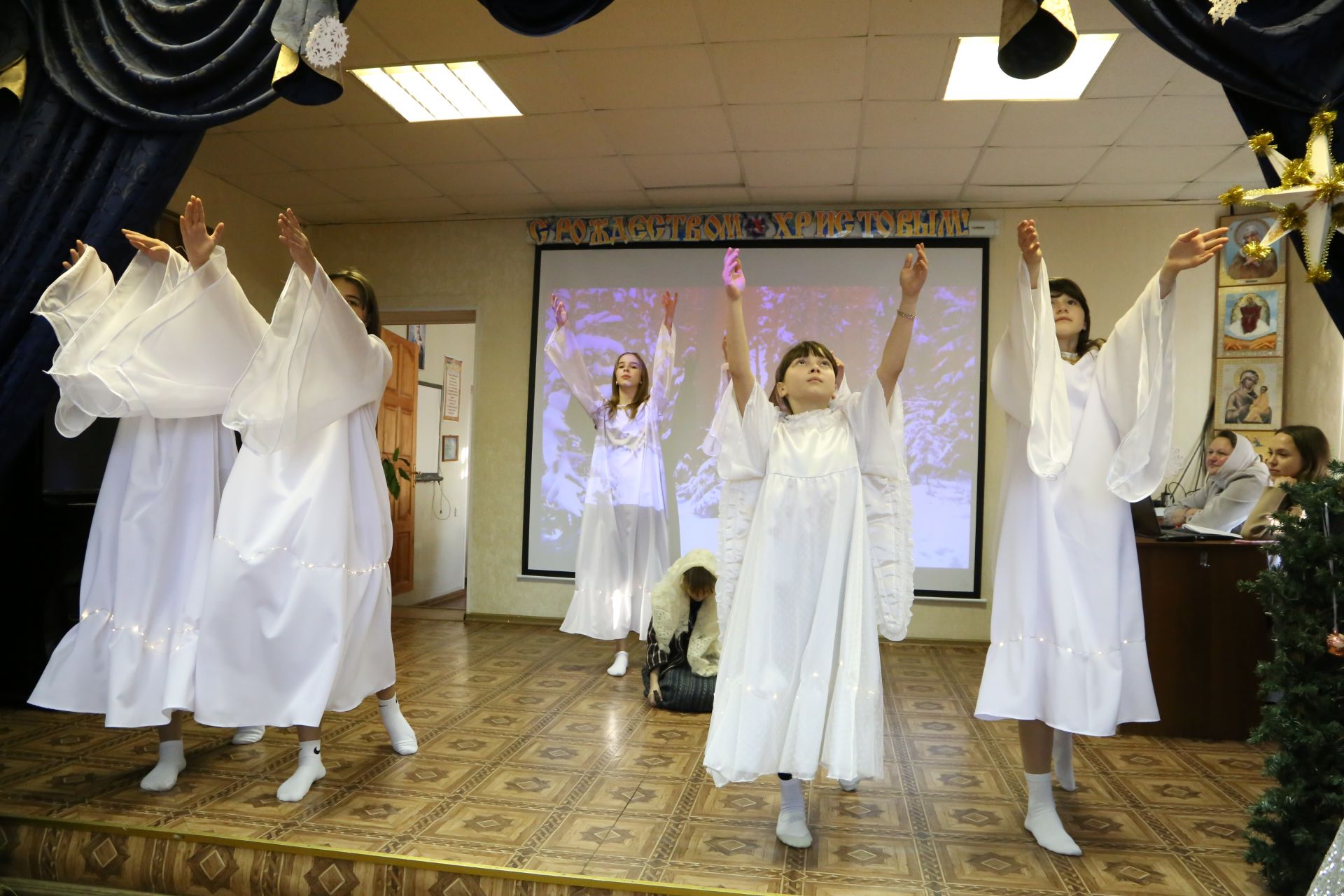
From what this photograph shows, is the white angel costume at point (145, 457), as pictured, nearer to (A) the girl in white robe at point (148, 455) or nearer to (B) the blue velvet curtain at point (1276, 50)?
(A) the girl in white robe at point (148, 455)

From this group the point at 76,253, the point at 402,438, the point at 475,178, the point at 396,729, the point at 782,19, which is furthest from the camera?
the point at 402,438

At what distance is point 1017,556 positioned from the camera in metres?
2.78

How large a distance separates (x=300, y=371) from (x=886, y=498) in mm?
1876

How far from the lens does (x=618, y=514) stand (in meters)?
5.35

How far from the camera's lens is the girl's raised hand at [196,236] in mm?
2844

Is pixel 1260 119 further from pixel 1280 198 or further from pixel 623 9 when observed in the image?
pixel 623 9

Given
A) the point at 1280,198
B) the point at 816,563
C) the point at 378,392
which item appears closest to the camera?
the point at 1280,198

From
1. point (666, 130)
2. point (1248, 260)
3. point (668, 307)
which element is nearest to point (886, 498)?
point (668, 307)

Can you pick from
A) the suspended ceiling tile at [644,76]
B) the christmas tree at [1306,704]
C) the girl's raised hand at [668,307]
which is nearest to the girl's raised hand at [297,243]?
the suspended ceiling tile at [644,76]

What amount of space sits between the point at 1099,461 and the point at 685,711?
2267mm

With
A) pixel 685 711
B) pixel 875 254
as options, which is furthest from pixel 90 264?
pixel 875 254

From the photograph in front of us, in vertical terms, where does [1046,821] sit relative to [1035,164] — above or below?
below

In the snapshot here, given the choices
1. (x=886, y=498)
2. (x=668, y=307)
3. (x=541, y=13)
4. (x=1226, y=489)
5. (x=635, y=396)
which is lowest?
(x=886, y=498)

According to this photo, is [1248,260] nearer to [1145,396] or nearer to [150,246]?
[1145,396]
